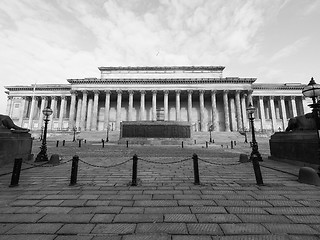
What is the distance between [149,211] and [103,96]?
49619mm

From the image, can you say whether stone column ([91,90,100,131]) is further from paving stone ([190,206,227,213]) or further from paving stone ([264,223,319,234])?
paving stone ([264,223,319,234])

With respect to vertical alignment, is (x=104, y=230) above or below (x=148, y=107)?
below

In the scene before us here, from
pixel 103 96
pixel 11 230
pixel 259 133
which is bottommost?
pixel 11 230

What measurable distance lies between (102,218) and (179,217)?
1510 millimetres

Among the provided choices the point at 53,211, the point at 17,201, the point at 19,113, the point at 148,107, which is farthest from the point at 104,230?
the point at 19,113

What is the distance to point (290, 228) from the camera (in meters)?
2.74

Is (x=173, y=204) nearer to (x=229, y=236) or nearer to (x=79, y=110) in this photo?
(x=229, y=236)

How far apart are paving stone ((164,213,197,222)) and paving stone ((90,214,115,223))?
108 cm

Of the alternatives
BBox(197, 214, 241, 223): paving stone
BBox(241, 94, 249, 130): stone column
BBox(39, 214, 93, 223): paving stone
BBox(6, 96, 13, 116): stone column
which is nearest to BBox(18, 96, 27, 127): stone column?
BBox(6, 96, 13, 116): stone column

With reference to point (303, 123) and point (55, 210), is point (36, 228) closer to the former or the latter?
point (55, 210)

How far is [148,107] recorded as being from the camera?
49.8 metres

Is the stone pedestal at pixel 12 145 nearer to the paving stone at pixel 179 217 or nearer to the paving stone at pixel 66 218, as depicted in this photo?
the paving stone at pixel 66 218

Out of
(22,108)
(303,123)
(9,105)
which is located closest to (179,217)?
(303,123)

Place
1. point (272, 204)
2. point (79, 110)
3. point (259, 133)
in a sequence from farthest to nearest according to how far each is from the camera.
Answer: point (79, 110)
point (259, 133)
point (272, 204)
